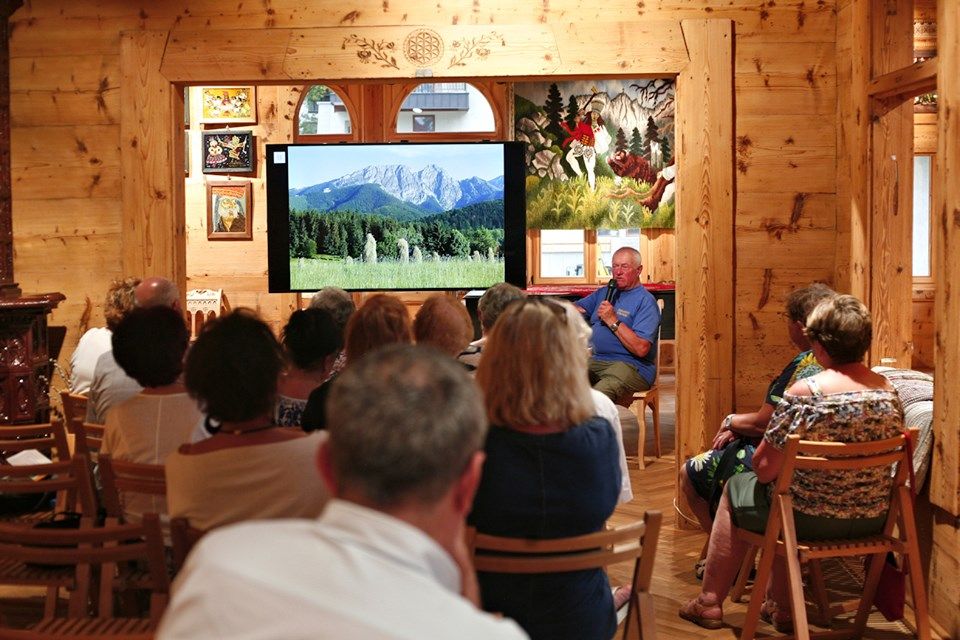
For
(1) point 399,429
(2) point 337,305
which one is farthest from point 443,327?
(1) point 399,429

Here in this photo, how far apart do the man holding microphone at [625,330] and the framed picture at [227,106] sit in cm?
467

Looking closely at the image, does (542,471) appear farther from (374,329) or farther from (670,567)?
(670,567)

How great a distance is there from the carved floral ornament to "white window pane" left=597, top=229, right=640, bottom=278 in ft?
23.5

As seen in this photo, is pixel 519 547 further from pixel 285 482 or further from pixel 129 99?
pixel 129 99

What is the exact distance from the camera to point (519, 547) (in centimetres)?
235

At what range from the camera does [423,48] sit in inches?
212

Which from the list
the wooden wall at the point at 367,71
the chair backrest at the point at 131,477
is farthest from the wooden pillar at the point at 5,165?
the chair backrest at the point at 131,477

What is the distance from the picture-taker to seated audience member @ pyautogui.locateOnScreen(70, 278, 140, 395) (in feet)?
A: 16.3

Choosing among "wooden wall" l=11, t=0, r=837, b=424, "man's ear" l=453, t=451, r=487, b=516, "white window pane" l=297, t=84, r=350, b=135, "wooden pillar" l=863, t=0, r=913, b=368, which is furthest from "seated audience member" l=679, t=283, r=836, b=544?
"white window pane" l=297, t=84, r=350, b=135

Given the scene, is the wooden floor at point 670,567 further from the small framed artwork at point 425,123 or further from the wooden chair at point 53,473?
the small framed artwork at point 425,123

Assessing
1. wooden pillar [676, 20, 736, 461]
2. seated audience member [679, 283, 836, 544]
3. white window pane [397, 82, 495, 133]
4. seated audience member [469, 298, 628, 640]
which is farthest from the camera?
white window pane [397, 82, 495, 133]

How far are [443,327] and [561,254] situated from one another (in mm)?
8606

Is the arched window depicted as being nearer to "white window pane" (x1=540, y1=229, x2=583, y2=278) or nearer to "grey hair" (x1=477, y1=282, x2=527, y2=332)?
"white window pane" (x1=540, y1=229, x2=583, y2=278)

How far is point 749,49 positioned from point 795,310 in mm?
1654
